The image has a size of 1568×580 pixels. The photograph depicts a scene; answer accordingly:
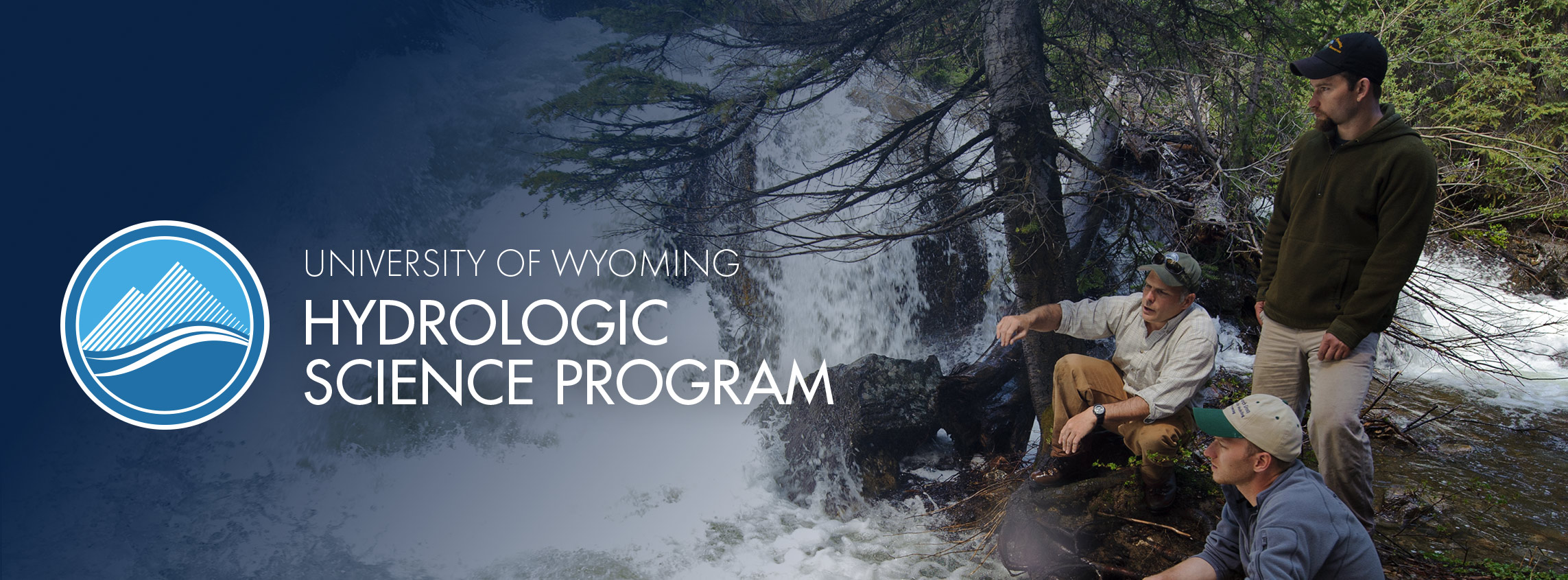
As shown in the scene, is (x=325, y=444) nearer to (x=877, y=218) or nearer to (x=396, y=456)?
(x=396, y=456)

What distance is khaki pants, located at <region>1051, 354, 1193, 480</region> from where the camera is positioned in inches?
99.0

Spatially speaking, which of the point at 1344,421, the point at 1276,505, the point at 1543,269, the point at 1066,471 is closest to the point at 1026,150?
the point at 1066,471

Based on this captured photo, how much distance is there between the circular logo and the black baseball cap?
16.6 feet

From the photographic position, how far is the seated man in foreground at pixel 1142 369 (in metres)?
2.45

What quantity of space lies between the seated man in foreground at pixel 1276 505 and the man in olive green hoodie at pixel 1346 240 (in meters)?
0.58

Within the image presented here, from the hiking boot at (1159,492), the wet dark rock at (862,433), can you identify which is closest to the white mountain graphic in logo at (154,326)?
the wet dark rock at (862,433)

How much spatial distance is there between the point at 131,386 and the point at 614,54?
3.44 m

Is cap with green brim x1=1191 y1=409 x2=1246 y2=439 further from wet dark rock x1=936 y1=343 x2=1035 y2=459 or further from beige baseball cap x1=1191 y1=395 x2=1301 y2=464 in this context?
wet dark rock x1=936 y1=343 x2=1035 y2=459

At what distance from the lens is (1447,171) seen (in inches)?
152

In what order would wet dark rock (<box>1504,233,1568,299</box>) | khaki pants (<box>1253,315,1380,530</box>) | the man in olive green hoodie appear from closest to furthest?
the man in olive green hoodie → khaki pants (<box>1253,315,1380,530</box>) → wet dark rock (<box>1504,233,1568,299</box>)

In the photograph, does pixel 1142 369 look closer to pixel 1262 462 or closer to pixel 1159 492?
pixel 1159 492

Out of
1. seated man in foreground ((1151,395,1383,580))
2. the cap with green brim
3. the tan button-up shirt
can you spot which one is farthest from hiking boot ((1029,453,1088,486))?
the cap with green brim

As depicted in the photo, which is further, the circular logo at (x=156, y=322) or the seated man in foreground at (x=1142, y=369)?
the circular logo at (x=156, y=322)

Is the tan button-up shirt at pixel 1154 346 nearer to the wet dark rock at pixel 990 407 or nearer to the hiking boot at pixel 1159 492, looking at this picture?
the hiking boot at pixel 1159 492
